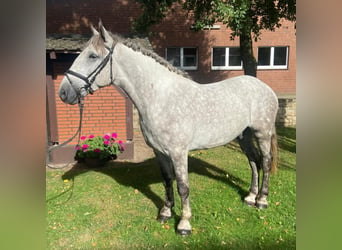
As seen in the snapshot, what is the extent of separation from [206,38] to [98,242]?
1216 cm

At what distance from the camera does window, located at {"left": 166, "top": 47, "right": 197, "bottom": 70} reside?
1377cm

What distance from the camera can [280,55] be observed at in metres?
14.3

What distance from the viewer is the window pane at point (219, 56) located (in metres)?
14.0

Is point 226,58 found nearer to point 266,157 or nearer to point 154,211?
point 266,157

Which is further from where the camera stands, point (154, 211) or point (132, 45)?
point (154, 211)

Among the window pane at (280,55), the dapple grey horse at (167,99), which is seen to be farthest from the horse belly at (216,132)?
the window pane at (280,55)

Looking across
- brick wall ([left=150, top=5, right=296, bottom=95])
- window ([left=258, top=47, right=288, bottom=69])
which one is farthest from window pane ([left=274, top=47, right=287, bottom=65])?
brick wall ([left=150, top=5, right=296, bottom=95])

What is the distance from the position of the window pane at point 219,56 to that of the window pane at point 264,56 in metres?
1.95

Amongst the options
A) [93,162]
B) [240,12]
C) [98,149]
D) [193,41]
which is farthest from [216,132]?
[193,41]

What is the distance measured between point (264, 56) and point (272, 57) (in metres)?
0.43

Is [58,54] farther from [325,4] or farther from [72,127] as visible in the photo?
[325,4]

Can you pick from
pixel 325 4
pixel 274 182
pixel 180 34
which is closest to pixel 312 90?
pixel 325 4

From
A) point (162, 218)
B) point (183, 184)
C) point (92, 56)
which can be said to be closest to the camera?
point (92, 56)

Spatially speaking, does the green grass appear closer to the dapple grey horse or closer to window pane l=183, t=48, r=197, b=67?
the dapple grey horse
